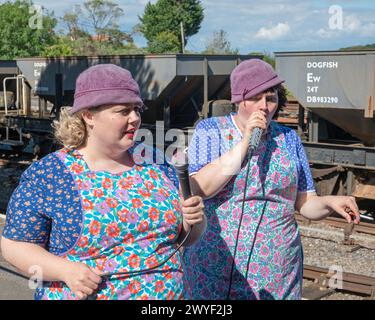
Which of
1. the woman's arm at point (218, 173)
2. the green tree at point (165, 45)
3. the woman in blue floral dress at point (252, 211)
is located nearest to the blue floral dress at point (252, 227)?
the woman in blue floral dress at point (252, 211)

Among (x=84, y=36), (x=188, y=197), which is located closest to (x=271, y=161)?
(x=188, y=197)

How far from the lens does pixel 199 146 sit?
3.13 m

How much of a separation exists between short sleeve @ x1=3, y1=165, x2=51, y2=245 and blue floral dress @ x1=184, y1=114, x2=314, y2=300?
88 centimetres

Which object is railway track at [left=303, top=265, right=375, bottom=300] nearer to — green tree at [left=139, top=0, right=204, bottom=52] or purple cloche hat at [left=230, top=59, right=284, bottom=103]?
purple cloche hat at [left=230, top=59, right=284, bottom=103]

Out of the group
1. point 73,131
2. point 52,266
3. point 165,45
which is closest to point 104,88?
point 73,131

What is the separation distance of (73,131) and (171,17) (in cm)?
6054

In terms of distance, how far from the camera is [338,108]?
10.2 m

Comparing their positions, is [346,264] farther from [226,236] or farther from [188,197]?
[188,197]

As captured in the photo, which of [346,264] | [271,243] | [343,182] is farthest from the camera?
[343,182]

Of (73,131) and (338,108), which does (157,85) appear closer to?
(338,108)

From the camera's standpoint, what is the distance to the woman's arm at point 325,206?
9.61 ft

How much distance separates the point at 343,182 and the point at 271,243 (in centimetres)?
767

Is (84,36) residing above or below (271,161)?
above

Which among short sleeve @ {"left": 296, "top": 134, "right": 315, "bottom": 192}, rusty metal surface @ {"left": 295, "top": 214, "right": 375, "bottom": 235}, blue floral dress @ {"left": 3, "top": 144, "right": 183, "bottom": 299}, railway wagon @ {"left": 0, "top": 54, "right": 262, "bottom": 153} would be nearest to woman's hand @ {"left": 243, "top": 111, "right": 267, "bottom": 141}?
short sleeve @ {"left": 296, "top": 134, "right": 315, "bottom": 192}
